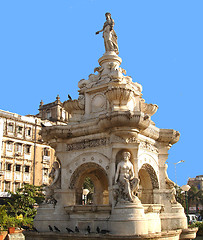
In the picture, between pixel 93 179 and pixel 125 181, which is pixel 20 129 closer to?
pixel 93 179

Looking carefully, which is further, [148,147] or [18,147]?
[18,147]

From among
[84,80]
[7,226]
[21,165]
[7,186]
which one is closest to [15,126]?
[21,165]

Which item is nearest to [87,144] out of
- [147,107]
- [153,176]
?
[153,176]

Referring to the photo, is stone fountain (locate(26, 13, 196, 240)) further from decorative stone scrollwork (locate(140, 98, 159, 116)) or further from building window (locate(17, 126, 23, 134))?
building window (locate(17, 126, 23, 134))

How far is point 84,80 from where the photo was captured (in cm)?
1336

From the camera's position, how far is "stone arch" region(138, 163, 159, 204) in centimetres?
1227

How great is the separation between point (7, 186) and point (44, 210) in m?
29.8

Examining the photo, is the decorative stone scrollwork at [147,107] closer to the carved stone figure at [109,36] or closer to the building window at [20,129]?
the carved stone figure at [109,36]

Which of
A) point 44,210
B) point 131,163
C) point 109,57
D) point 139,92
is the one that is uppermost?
point 109,57

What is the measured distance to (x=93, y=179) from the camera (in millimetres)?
13812

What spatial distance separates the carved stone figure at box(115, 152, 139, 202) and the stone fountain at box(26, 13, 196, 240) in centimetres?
3

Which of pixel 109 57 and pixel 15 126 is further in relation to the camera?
pixel 15 126

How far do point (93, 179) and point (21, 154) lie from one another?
2978cm

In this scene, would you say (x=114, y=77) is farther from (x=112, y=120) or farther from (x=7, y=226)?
(x=7, y=226)
